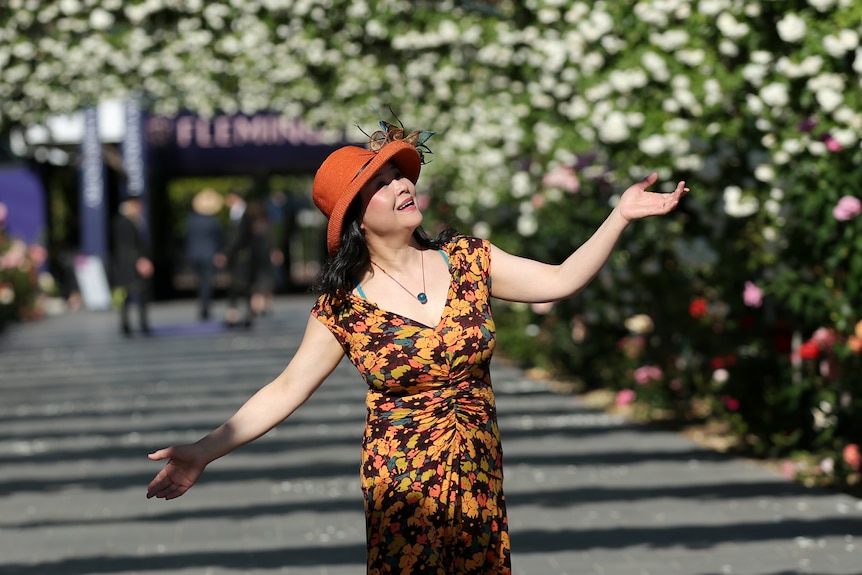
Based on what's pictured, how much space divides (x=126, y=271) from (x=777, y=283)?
516 inches

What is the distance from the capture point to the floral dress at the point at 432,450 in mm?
3756

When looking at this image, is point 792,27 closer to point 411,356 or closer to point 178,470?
point 411,356

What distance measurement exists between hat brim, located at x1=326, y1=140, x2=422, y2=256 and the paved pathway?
258 centimetres

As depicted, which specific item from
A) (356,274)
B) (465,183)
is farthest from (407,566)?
(465,183)

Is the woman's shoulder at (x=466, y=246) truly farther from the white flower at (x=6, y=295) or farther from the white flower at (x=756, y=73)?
the white flower at (x=6, y=295)

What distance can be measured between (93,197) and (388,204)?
97.8 ft

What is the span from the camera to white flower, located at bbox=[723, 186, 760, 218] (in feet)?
26.8

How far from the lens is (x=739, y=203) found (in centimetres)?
819

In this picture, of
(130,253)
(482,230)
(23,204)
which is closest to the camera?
(482,230)

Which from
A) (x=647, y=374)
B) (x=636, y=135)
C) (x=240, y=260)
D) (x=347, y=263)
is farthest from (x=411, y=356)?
(x=240, y=260)

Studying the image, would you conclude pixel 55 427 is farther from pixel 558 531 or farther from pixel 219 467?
pixel 558 531

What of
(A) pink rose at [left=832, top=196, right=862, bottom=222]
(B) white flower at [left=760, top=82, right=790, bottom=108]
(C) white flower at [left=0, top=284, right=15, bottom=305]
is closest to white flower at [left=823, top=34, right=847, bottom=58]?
(B) white flower at [left=760, top=82, right=790, bottom=108]

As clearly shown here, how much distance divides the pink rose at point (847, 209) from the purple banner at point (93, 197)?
26.6m

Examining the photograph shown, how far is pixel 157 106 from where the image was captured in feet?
79.0
